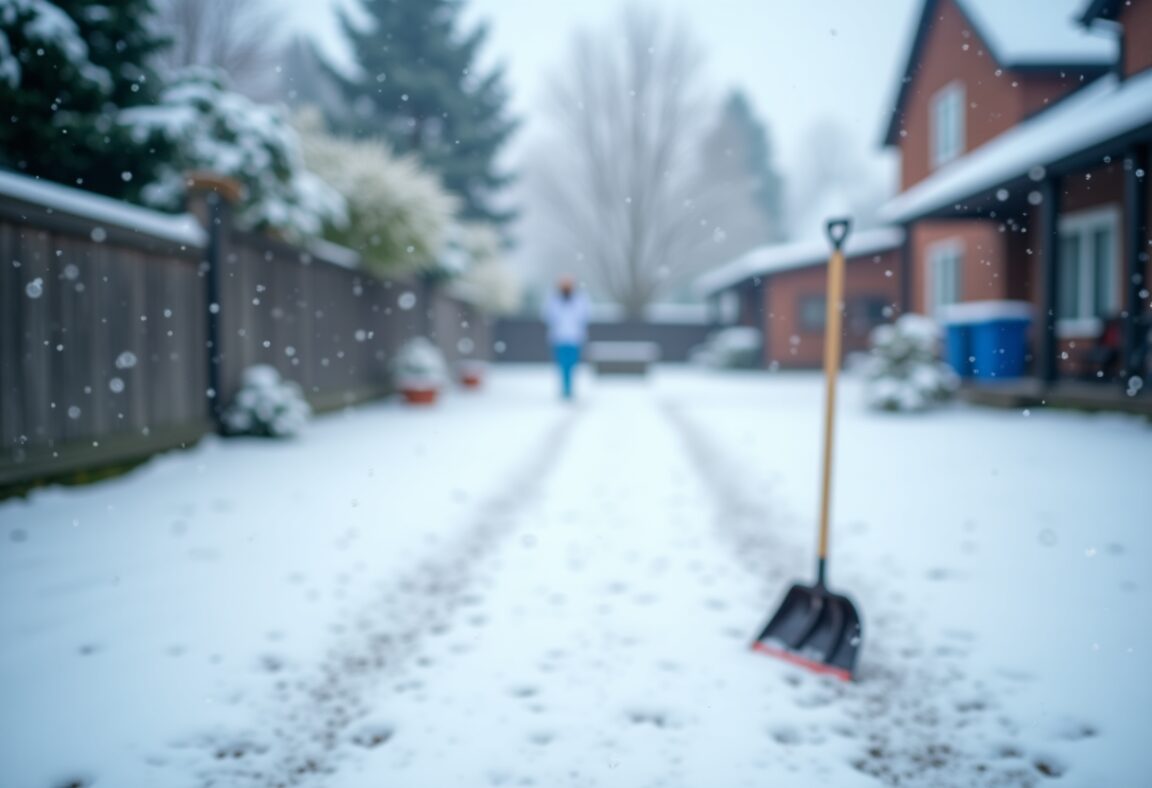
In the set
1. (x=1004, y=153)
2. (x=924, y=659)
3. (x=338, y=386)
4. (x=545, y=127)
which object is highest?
(x=545, y=127)

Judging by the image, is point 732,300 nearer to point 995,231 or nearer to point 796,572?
point 995,231

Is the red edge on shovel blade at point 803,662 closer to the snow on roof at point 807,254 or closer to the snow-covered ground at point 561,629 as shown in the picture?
the snow-covered ground at point 561,629

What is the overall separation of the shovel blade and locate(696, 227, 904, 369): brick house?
56.6ft

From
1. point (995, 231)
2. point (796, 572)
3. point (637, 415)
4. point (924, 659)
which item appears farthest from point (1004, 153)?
point (924, 659)

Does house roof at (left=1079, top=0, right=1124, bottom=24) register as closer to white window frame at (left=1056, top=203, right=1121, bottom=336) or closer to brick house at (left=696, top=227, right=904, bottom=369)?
white window frame at (left=1056, top=203, right=1121, bottom=336)

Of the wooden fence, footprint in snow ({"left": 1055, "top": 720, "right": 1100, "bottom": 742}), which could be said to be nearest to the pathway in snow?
footprint in snow ({"left": 1055, "top": 720, "right": 1100, "bottom": 742})

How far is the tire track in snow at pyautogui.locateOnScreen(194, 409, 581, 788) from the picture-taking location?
178 centimetres

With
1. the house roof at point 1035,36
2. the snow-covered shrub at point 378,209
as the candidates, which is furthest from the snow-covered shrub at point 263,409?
the house roof at point 1035,36

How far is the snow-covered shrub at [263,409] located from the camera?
20.8 ft

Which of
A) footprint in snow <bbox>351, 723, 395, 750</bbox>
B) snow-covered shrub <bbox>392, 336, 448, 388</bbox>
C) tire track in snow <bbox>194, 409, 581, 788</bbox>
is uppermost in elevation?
snow-covered shrub <bbox>392, 336, 448, 388</bbox>

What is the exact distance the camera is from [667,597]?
2.96 metres

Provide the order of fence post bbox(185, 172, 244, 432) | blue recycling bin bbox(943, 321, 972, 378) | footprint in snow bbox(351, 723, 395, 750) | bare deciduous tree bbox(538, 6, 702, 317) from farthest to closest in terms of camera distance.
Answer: bare deciduous tree bbox(538, 6, 702, 317) < blue recycling bin bbox(943, 321, 972, 378) < fence post bbox(185, 172, 244, 432) < footprint in snow bbox(351, 723, 395, 750)

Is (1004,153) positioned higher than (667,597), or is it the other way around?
(1004,153)

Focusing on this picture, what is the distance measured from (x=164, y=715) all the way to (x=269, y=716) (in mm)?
310
